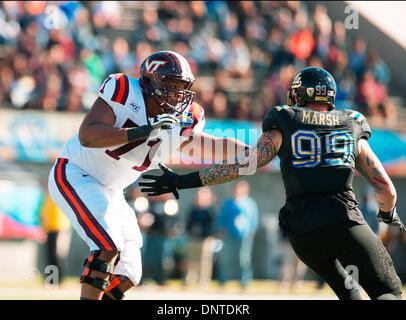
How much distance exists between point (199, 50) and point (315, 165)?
10430 millimetres

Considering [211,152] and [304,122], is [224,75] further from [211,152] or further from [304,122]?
[304,122]

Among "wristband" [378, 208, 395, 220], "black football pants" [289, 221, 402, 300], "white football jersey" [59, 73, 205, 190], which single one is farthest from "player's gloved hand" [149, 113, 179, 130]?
"wristband" [378, 208, 395, 220]

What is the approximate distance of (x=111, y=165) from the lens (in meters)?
4.94

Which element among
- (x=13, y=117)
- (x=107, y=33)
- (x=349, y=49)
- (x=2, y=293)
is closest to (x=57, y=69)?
(x=13, y=117)

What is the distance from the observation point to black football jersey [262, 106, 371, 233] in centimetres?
400

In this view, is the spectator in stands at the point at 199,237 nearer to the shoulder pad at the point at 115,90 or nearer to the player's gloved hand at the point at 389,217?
the shoulder pad at the point at 115,90

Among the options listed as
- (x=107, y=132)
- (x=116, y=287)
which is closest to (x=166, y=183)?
(x=107, y=132)

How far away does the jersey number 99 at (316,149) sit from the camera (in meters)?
4.07

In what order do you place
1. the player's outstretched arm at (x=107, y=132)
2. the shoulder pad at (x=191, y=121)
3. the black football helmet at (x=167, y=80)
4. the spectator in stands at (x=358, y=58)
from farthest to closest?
the spectator in stands at (x=358, y=58)
the shoulder pad at (x=191, y=121)
the black football helmet at (x=167, y=80)
the player's outstretched arm at (x=107, y=132)

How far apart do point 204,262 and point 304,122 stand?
766 centimetres

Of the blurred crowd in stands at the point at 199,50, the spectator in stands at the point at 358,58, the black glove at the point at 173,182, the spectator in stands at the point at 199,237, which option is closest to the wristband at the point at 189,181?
the black glove at the point at 173,182

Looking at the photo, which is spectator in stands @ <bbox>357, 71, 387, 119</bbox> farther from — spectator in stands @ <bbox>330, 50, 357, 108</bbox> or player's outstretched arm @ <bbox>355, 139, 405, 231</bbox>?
player's outstretched arm @ <bbox>355, 139, 405, 231</bbox>

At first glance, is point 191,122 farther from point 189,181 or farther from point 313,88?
point 313,88
